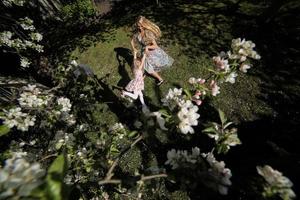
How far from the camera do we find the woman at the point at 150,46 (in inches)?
262

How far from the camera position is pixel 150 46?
270 inches

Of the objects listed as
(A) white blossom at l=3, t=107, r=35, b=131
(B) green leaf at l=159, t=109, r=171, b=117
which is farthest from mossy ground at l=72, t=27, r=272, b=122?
(B) green leaf at l=159, t=109, r=171, b=117

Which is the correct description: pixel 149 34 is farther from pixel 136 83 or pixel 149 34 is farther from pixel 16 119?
pixel 16 119

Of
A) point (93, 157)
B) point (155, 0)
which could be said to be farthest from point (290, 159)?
point (155, 0)

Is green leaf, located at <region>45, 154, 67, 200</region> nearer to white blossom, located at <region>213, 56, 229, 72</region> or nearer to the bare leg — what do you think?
white blossom, located at <region>213, 56, 229, 72</region>

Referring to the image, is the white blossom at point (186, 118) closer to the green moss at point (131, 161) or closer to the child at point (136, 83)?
the green moss at point (131, 161)

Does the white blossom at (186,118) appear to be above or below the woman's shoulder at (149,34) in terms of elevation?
above

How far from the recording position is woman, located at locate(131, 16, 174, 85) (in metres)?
6.66

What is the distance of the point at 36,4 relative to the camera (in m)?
14.3

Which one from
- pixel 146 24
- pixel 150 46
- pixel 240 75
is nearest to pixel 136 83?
pixel 150 46

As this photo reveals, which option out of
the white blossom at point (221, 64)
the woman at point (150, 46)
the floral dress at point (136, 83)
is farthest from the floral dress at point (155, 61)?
the white blossom at point (221, 64)

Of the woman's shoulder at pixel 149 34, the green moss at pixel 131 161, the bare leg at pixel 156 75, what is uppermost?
the woman's shoulder at pixel 149 34

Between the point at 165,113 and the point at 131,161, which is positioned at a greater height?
the point at 165,113

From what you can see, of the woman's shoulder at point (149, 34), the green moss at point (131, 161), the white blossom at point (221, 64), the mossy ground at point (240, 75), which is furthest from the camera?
the woman's shoulder at point (149, 34)
